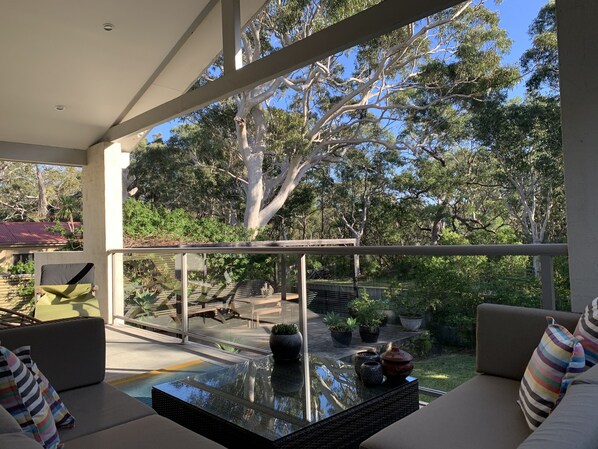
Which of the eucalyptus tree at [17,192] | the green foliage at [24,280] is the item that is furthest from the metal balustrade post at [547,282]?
the eucalyptus tree at [17,192]

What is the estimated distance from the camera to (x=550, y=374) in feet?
5.58

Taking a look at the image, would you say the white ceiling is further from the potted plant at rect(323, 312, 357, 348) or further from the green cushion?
the potted plant at rect(323, 312, 357, 348)

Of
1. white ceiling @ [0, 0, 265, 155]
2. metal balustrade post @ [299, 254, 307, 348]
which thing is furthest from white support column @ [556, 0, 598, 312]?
white ceiling @ [0, 0, 265, 155]

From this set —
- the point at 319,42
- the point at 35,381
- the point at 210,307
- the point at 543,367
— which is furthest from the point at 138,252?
the point at 543,367

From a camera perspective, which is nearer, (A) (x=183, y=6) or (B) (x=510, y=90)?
(A) (x=183, y=6)

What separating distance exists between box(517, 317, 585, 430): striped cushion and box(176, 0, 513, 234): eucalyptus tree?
14143 millimetres

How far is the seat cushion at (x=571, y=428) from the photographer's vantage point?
83 cm

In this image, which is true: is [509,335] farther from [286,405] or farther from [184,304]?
[184,304]

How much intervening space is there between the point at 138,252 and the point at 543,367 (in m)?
5.17

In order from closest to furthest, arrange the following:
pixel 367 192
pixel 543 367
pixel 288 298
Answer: pixel 543 367 → pixel 288 298 → pixel 367 192

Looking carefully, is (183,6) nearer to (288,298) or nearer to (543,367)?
(288,298)

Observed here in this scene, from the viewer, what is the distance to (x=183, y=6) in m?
4.82

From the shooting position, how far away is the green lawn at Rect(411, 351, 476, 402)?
2781 millimetres

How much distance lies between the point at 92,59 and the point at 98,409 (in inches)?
164
